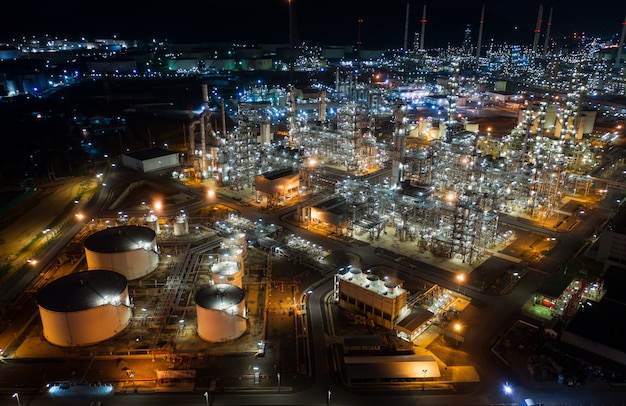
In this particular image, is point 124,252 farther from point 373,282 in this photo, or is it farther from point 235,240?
point 373,282

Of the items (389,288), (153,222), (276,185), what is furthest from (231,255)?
(276,185)

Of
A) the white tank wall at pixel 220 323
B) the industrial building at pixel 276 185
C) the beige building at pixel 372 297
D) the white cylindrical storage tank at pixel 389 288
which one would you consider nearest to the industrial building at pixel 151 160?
the industrial building at pixel 276 185

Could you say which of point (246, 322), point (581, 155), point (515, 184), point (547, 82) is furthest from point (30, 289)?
point (547, 82)

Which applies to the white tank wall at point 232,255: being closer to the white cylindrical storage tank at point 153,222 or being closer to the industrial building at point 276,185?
the white cylindrical storage tank at point 153,222

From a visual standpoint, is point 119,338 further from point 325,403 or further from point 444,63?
point 444,63

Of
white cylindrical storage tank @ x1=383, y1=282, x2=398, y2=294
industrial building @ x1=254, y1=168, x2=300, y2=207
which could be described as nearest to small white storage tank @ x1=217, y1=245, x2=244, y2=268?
white cylindrical storage tank @ x1=383, y1=282, x2=398, y2=294
